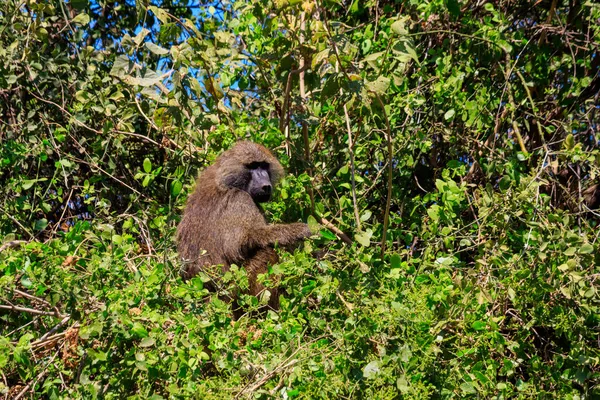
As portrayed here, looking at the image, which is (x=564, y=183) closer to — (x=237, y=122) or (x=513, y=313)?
(x=513, y=313)

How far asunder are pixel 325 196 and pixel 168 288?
1702mm

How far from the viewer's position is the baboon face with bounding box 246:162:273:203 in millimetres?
7156

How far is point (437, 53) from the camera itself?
6.90m

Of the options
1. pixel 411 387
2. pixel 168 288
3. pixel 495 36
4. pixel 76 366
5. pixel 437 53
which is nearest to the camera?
pixel 411 387

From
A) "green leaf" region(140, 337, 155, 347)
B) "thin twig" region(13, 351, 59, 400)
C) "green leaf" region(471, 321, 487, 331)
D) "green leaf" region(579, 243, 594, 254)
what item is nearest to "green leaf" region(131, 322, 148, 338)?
"green leaf" region(140, 337, 155, 347)

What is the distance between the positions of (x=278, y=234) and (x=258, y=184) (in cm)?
69

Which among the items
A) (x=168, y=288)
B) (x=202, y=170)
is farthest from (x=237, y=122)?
(x=168, y=288)

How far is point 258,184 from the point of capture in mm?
7156

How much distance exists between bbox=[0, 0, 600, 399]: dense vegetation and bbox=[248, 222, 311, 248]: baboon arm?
0.19 metres

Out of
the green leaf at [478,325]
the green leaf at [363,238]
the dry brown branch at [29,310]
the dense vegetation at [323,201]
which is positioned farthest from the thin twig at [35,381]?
the green leaf at [478,325]

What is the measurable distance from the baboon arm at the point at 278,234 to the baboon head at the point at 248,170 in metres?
0.53

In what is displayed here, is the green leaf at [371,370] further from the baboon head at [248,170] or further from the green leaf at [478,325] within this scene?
the baboon head at [248,170]

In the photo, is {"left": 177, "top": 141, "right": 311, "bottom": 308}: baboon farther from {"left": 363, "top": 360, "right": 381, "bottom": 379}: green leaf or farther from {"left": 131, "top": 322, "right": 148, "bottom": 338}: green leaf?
{"left": 363, "top": 360, "right": 381, "bottom": 379}: green leaf

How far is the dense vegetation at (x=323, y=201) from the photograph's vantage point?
4.50 m
